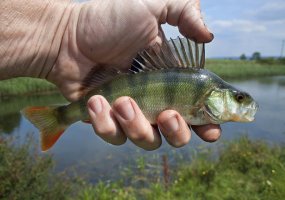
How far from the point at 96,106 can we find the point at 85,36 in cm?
97

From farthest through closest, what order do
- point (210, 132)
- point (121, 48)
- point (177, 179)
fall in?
point (177, 179), point (121, 48), point (210, 132)

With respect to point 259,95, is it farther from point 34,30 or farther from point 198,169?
point 34,30

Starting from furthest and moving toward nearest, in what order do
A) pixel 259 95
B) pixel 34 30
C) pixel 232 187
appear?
pixel 259 95
pixel 232 187
pixel 34 30

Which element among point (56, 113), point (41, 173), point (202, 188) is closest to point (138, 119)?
point (56, 113)

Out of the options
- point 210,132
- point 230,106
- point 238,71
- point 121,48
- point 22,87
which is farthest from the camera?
point 238,71

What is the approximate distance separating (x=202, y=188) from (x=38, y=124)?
221 inches

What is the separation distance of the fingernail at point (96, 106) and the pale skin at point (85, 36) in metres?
0.06

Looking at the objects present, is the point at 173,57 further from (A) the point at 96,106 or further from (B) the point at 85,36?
(B) the point at 85,36

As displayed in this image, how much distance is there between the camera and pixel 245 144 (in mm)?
10508

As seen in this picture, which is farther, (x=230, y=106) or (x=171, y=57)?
(x=171, y=57)

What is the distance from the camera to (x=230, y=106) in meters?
2.86

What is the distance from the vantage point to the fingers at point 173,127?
9.09 feet

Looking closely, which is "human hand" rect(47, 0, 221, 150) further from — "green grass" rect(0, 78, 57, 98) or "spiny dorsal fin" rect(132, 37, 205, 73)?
"green grass" rect(0, 78, 57, 98)

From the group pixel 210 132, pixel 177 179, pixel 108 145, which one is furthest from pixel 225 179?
pixel 108 145
